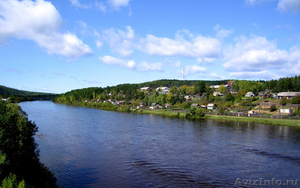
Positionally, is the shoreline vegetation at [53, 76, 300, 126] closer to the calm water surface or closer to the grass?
the grass

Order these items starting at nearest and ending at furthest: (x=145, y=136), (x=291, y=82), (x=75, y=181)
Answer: (x=75, y=181)
(x=145, y=136)
(x=291, y=82)

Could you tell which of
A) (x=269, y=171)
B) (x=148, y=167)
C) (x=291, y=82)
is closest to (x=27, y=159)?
(x=148, y=167)

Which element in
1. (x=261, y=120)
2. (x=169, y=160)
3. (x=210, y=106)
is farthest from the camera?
(x=210, y=106)

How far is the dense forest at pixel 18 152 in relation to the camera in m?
10.8

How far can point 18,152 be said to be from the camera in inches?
456

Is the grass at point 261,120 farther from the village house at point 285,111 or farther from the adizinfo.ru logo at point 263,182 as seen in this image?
the adizinfo.ru logo at point 263,182

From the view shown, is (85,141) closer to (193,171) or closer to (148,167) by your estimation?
(148,167)

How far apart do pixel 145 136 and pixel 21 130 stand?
19.8 metres

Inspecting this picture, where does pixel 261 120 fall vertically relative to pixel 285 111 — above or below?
below

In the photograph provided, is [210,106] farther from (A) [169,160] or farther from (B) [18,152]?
(B) [18,152]

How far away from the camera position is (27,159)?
1203 cm

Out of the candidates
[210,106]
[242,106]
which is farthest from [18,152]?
[242,106]

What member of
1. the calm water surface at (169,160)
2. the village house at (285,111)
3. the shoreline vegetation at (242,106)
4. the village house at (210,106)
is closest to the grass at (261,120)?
the shoreline vegetation at (242,106)

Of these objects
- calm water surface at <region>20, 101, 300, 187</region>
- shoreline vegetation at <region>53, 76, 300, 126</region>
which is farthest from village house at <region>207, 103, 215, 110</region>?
calm water surface at <region>20, 101, 300, 187</region>
